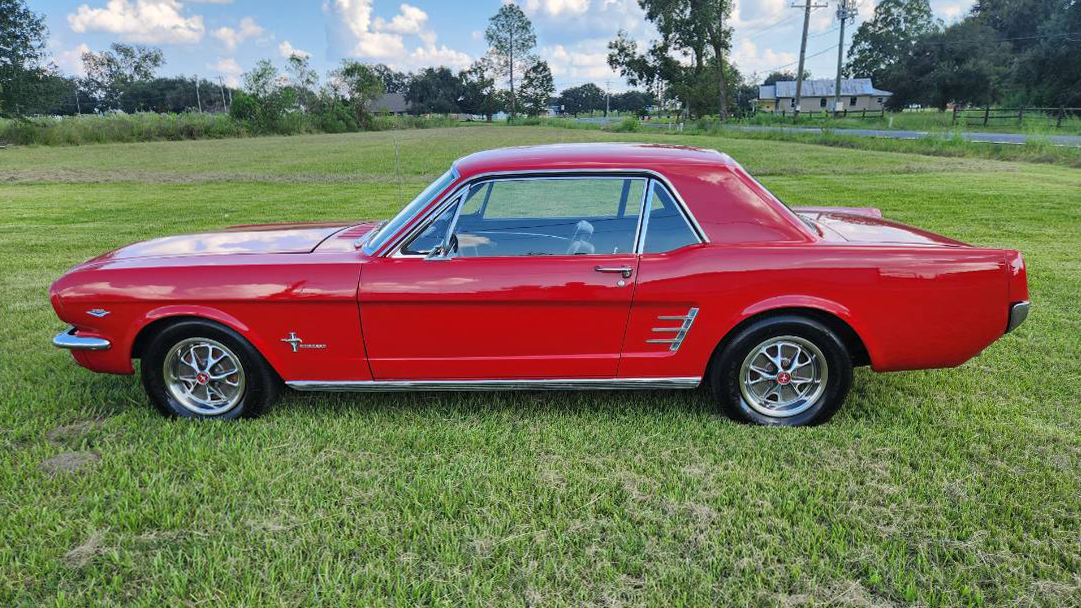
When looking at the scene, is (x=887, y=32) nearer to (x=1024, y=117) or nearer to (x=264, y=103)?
(x=1024, y=117)

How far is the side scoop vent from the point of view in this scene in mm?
3256

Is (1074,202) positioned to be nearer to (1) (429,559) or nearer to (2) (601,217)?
(2) (601,217)

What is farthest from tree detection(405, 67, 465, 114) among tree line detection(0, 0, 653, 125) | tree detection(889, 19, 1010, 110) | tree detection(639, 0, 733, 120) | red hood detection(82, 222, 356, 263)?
red hood detection(82, 222, 356, 263)

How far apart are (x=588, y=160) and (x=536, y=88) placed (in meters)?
85.5

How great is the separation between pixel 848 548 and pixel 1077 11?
46.2m

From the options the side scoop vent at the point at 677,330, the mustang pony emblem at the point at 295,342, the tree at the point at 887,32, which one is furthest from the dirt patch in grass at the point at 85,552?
the tree at the point at 887,32

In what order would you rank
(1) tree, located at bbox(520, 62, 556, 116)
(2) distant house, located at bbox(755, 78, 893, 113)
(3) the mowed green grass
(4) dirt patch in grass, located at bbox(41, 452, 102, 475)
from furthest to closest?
A: 1. (1) tree, located at bbox(520, 62, 556, 116)
2. (2) distant house, located at bbox(755, 78, 893, 113)
3. (4) dirt patch in grass, located at bbox(41, 452, 102, 475)
4. (3) the mowed green grass

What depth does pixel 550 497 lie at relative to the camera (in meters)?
2.79

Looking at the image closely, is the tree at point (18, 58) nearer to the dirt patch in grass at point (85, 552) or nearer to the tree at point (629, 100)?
the dirt patch in grass at point (85, 552)

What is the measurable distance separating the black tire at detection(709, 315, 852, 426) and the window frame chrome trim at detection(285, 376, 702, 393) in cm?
16

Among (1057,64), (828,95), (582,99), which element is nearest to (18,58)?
(1057,64)

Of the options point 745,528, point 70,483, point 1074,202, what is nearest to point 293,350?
point 70,483

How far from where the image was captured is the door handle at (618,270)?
126 inches

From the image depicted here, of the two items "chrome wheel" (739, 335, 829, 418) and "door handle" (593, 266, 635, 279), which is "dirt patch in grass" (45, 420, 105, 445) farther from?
"chrome wheel" (739, 335, 829, 418)
